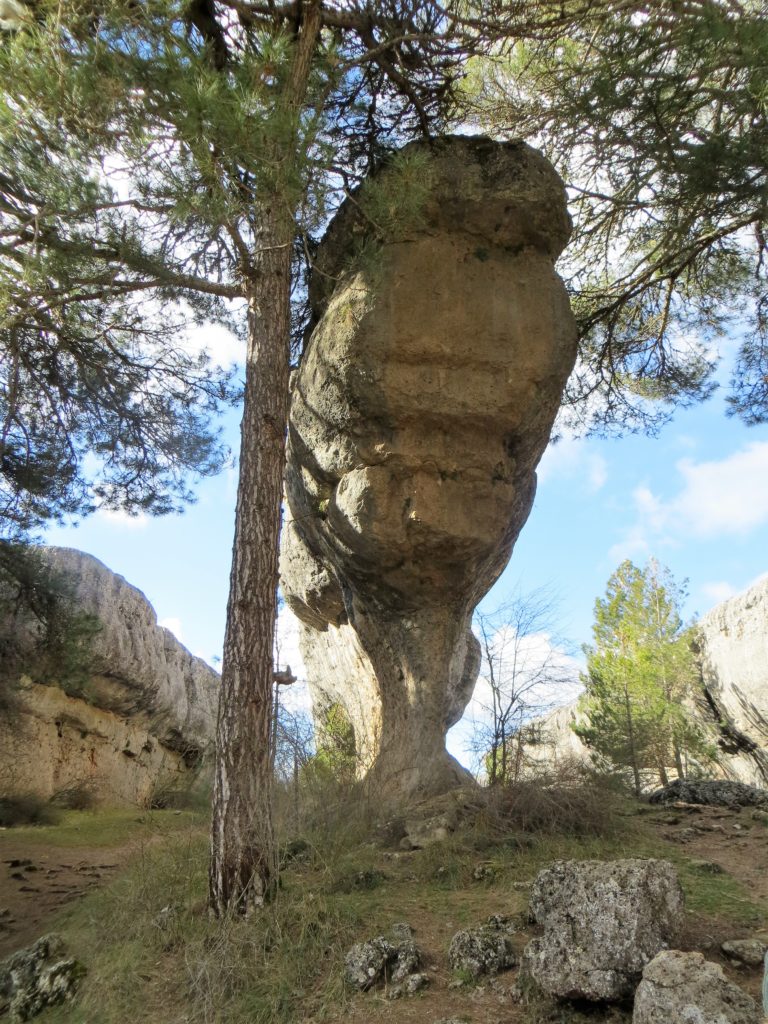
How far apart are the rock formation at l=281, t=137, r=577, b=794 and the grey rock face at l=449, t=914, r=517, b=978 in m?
3.62

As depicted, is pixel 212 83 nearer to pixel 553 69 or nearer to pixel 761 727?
pixel 553 69

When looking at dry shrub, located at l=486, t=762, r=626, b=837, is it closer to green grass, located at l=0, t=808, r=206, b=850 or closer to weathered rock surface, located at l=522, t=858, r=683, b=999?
weathered rock surface, located at l=522, t=858, r=683, b=999

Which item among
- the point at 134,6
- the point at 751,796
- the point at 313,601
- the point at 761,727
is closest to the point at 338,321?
the point at 134,6

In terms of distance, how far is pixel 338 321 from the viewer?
8328mm

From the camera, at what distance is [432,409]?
823 centimetres

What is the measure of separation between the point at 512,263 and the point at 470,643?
5.15 meters

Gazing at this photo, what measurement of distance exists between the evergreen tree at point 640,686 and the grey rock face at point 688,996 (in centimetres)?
724

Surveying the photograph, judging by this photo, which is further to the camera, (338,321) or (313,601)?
(313,601)

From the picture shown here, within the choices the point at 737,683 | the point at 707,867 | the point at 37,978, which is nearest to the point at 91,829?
the point at 37,978

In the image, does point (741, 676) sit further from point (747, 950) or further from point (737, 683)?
point (747, 950)

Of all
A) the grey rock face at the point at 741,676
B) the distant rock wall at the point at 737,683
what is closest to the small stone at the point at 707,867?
the distant rock wall at the point at 737,683

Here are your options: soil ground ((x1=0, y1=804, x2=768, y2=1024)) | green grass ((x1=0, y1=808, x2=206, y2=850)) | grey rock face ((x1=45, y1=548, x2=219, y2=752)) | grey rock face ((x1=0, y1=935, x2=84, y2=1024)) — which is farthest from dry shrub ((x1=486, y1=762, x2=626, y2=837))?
grey rock face ((x1=45, y1=548, x2=219, y2=752))

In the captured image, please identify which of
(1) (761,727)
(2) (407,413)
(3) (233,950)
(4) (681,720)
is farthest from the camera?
(4) (681,720)

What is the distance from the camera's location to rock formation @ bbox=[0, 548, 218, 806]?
12828 mm
